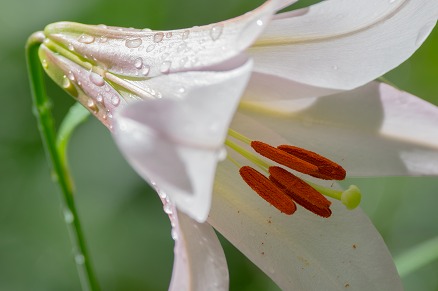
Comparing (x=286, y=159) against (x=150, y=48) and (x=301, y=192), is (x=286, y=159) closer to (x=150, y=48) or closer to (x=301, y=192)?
(x=301, y=192)

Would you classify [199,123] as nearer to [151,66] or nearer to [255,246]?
[151,66]

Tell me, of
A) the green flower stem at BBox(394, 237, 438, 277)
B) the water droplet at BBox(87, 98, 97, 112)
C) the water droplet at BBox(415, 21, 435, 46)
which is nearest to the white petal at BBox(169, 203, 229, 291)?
the water droplet at BBox(87, 98, 97, 112)

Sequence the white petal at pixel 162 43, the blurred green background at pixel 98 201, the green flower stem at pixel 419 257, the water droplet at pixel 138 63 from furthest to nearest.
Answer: the blurred green background at pixel 98 201 < the green flower stem at pixel 419 257 < the water droplet at pixel 138 63 < the white petal at pixel 162 43

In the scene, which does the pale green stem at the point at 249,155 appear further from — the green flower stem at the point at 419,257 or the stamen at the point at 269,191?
the green flower stem at the point at 419,257

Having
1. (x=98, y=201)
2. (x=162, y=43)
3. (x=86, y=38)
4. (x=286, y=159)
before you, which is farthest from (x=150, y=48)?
(x=98, y=201)

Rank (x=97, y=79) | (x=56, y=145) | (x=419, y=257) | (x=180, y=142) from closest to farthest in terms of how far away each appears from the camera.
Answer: (x=180, y=142), (x=97, y=79), (x=56, y=145), (x=419, y=257)

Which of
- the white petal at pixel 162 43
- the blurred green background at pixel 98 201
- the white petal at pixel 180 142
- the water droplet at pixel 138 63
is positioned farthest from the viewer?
the blurred green background at pixel 98 201

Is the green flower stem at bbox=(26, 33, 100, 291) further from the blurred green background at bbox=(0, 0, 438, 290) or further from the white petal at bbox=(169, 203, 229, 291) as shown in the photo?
the blurred green background at bbox=(0, 0, 438, 290)

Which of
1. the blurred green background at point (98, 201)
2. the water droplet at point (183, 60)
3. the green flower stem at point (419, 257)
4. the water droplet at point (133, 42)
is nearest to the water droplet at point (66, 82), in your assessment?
the water droplet at point (133, 42)
